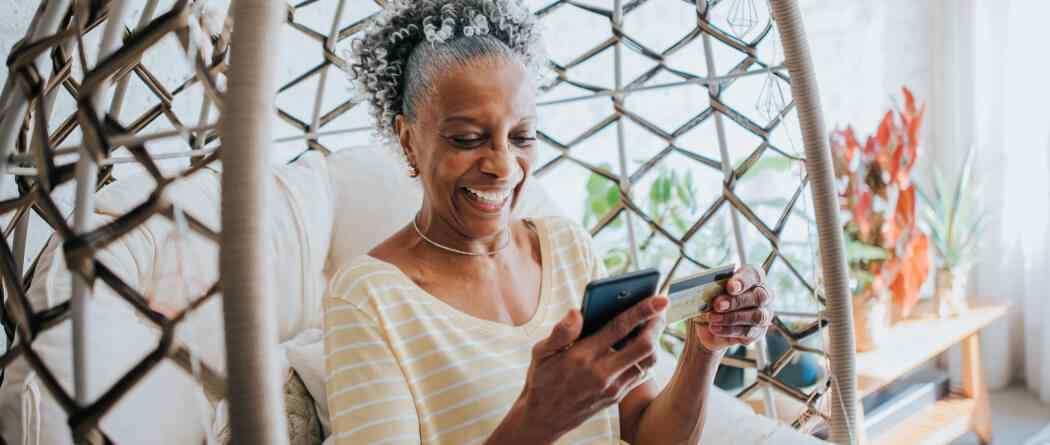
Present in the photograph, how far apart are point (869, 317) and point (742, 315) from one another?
1454mm

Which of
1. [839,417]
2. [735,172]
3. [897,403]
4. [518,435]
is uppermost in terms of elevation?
[735,172]

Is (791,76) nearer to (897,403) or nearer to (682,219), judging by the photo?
(682,219)

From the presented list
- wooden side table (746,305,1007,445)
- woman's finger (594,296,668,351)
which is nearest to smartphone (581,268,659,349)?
woman's finger (594,296,668,351)

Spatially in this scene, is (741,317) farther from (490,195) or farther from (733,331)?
(490,195)

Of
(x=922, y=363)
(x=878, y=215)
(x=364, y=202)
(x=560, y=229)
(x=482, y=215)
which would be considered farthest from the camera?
(x=922, y=363)

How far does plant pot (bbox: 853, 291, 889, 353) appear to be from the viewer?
7.18ft

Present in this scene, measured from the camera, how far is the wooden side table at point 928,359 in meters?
2.10

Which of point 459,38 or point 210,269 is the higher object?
point 459,38

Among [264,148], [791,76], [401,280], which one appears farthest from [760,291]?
[264,148]

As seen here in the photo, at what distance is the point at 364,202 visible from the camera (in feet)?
4.37

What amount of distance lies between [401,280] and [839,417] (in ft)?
2.06

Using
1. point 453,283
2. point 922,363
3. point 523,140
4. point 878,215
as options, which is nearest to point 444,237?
point 453,283

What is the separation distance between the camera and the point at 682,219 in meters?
2.45

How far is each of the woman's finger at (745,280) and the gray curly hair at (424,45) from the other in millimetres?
344
